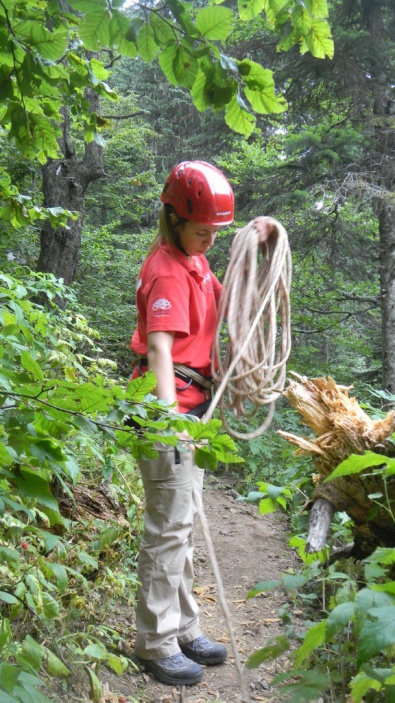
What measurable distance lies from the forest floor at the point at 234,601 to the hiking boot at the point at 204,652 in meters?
0.05

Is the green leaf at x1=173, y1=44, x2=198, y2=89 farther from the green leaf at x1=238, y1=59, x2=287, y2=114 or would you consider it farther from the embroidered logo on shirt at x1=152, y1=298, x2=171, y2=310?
the embroidered logo on shirt at x1=152, y1=298, x2=171, y2=310

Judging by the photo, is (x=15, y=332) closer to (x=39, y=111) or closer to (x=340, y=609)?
(x=39, y=111)

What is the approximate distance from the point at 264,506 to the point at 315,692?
38.2 inches

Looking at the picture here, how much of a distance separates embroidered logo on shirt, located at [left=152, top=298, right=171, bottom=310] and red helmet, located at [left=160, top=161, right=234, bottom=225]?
1.37 feet

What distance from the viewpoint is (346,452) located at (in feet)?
9.41

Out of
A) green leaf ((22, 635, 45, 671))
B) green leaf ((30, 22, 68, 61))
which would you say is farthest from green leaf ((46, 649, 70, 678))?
→ green leaf ((30, 22, 68, 61))

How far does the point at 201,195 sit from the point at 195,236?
0.20 m

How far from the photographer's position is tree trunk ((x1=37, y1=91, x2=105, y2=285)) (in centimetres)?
748

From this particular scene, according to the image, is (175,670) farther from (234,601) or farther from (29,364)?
(29,364)

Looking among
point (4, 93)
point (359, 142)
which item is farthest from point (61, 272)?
point (4, 93)

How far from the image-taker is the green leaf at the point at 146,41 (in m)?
1.78

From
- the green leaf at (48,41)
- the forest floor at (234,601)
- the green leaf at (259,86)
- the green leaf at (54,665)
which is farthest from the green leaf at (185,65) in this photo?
the green leaf at (54,665)

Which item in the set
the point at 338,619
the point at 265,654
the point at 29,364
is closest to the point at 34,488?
the point at 29,364

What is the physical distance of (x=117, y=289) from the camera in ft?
43.6
